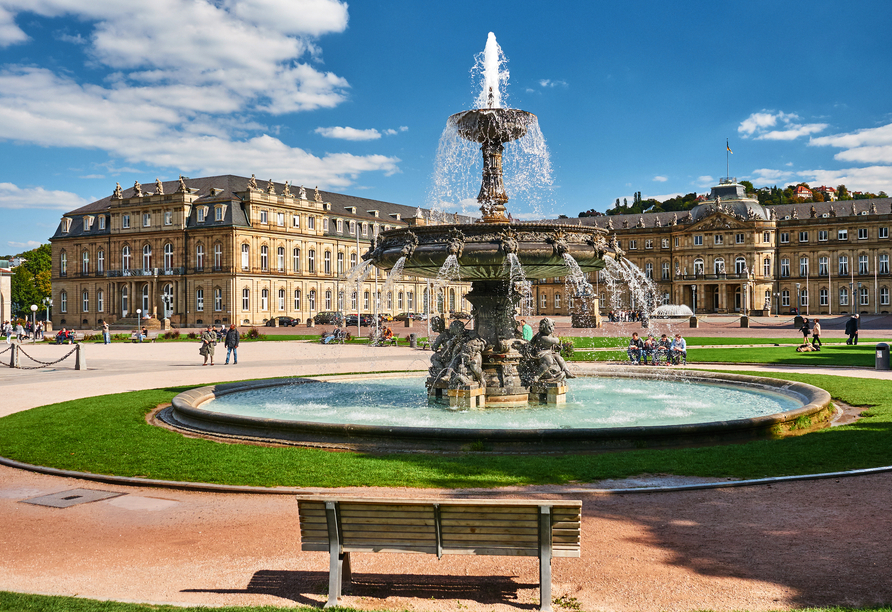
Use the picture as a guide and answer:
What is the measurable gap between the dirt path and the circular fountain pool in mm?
2255

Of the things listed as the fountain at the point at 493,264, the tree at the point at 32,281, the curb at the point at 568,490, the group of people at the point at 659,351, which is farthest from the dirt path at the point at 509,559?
the tree at the point at 32,281

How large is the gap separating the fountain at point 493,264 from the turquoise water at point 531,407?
1.96 feet

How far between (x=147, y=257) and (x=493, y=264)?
76763 millimetres

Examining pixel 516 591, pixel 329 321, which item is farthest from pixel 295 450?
pixel 329 321

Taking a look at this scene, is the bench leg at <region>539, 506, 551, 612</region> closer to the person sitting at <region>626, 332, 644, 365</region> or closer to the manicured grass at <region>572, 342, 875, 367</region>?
the person sitting at <region>626, 332, 644, 365</region>

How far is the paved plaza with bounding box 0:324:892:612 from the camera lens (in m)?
4.88

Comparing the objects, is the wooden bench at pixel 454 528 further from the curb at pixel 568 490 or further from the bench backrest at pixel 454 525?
the curb at pixel 568 490

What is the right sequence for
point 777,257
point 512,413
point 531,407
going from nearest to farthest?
point 512,413 → point 531,407 → point 777,257

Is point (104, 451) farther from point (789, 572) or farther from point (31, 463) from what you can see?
point (789, 572)

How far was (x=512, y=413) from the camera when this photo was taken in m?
12.6

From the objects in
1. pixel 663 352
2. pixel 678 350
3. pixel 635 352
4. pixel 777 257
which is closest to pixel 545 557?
pixel 678 350

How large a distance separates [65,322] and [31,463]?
8466 centimetres

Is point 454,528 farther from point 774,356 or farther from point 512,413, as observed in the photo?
point 774,356

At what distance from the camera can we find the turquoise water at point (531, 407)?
11828mm
